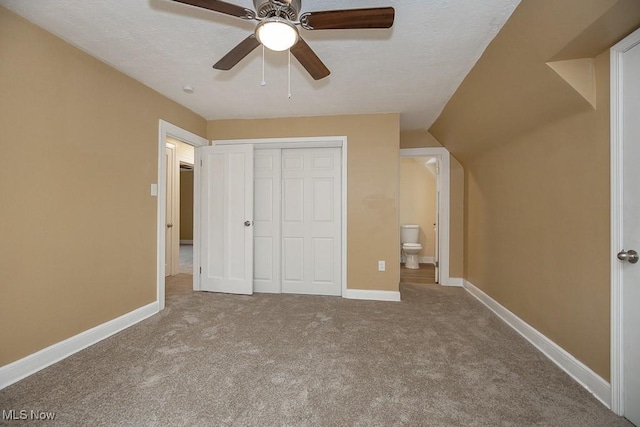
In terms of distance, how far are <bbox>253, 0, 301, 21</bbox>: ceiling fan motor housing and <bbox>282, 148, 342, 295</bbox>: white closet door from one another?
7.63 feet

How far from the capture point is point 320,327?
2.55m

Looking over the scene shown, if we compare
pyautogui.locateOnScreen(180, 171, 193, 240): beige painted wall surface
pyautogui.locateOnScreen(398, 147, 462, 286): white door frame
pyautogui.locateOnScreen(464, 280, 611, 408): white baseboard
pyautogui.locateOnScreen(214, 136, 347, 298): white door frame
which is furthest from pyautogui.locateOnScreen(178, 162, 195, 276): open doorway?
pyautogui.locateOnScreen(464, 280, 611, 408): white baseboard

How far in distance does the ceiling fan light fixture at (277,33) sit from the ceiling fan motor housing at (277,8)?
0.14 ft

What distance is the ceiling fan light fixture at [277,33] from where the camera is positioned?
1.31 meters

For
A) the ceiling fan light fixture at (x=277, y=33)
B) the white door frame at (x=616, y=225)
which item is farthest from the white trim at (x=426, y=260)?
the ceiling fan light fixture at (x=277, y=33)

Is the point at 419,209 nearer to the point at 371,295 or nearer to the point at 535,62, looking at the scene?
the point at 371,295

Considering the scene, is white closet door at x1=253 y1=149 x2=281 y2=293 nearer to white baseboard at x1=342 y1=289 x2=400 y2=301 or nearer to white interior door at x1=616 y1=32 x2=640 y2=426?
white baseboard at x1=342 y1=289 x2=400 y2=301

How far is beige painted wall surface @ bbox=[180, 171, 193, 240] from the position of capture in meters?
9.12

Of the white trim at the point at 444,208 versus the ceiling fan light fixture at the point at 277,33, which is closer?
the ceiling fan light fixture at the point at 277,33

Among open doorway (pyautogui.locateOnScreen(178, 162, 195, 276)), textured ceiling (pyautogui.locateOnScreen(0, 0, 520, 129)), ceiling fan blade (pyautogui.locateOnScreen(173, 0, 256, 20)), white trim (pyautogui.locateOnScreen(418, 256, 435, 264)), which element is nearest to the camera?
ceiling fan blade (pyautogui.locateOnScreen(173, 0, 256, 20))

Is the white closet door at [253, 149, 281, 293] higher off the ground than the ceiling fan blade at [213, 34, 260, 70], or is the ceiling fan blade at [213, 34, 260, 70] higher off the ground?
the ceiling fan blade at [213, 34, 260, 70]

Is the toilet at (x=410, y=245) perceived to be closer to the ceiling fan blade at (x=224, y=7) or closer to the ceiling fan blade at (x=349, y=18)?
the ceiling fan blade at (x=349, y=18)

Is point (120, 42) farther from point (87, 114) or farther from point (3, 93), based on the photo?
point (3, 93)

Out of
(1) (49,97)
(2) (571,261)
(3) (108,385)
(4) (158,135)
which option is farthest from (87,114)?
(2) (571,261)
